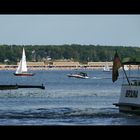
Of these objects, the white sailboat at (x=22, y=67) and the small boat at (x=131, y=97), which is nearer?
the small boat at (x=131, y=97)

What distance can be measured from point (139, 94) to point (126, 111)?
56.0 inches

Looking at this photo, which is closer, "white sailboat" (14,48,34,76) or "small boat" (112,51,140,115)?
"small boat" (112,51,140,115)

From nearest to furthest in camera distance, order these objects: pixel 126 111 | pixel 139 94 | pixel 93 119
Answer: pixel 139 94
pixel 126 111
pixel 93 119

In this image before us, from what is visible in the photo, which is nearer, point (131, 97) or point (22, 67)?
point (131, 97)

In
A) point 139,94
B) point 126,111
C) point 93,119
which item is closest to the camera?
point 139,94

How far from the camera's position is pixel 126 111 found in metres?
19.1

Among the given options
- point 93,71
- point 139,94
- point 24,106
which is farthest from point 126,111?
point 93,71
